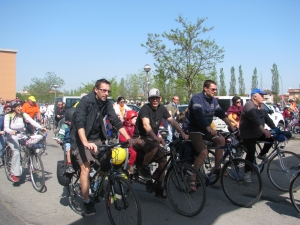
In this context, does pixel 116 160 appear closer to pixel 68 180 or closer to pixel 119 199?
pixel 119 199

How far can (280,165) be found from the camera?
5719 mm

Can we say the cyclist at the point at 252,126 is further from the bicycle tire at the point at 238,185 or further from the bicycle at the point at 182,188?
the bicycle at the point at 182,188

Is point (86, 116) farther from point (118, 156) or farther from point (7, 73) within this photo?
point (7, 73)

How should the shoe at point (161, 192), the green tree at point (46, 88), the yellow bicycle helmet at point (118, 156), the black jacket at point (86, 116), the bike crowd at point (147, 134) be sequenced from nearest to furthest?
the yellow bicycle helmet at point (118, 156)
the black jacket at point (86, 116)
the bike crowd at point (147, 134)
the shoe at point (161, 192)
the green tree at point (46, 88)

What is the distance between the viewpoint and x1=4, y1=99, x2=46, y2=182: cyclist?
658 centimetres

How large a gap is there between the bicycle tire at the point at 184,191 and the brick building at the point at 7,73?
61.9m

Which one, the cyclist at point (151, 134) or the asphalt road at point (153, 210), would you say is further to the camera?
the cyclist at point (151, 134)

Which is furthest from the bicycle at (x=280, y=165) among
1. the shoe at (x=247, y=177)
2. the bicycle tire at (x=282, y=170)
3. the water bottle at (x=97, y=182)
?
the water bottle at (x=97, y=182)

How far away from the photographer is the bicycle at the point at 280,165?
5.60 meters

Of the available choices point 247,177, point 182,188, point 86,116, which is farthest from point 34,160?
point 247,177

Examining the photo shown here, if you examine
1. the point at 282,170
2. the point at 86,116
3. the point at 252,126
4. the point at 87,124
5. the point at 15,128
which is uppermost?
the point at 86,116

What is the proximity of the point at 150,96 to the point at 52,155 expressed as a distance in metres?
6.16

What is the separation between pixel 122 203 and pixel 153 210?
108 cm

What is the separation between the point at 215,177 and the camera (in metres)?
5.70
